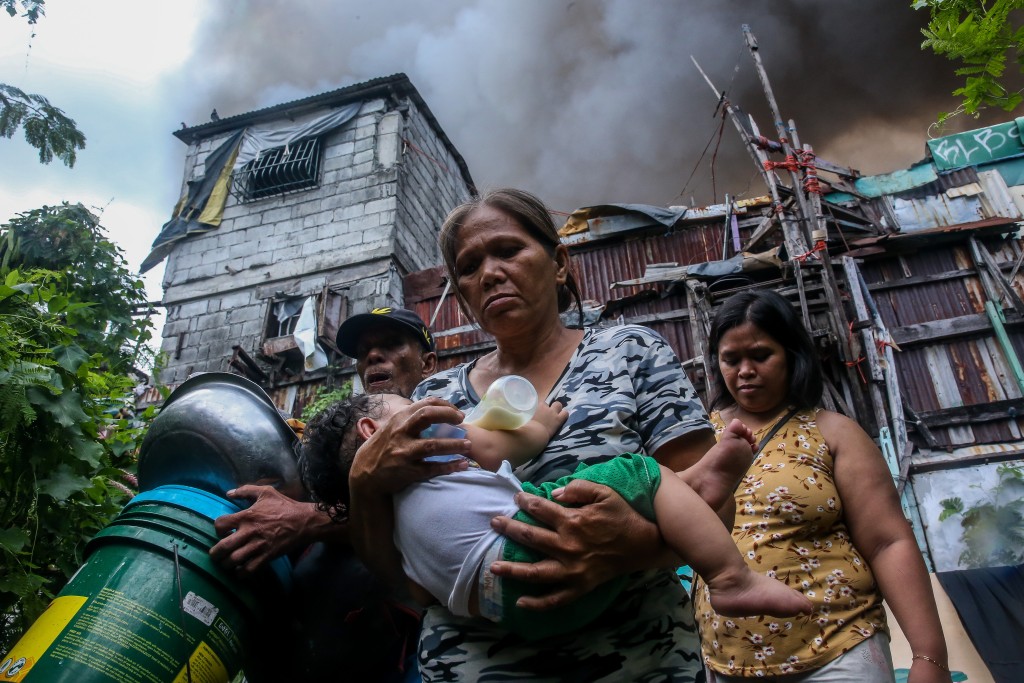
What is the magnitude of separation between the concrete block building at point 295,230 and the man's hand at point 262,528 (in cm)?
868

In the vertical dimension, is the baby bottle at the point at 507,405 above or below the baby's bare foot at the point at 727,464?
above

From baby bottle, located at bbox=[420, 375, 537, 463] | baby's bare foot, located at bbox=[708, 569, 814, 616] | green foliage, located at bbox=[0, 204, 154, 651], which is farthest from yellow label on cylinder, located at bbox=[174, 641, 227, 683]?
baby's bare foot, located at bbox=[708, 569, 814, 616]

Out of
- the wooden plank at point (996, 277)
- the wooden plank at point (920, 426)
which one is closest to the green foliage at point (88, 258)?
the wooden plank at point (920, 426)

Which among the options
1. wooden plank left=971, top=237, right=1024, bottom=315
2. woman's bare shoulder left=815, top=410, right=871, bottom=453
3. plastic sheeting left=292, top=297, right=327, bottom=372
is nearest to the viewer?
woman's bare shoulder left=815, top=410, right=871, bottom=453

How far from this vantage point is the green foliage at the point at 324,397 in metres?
9.02

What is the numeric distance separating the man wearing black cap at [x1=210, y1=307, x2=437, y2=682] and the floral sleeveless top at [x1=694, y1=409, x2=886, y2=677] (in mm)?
905

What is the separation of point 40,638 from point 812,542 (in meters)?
1.90

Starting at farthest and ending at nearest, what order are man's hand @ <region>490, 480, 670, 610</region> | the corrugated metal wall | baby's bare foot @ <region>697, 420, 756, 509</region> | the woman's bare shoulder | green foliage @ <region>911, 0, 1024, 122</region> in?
the corrugated metal wall → green foliage @ <region>911, 0, 1024, 122</region> → the woman's bare shoulder → baby's bare foot @ <region>697, 420, 756, 509</region> → man's hand @ <region>490, 480, 670, 610</region>

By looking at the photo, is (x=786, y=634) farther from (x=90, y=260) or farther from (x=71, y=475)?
(x=90, y=260)

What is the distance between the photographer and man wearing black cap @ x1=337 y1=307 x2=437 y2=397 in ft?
9.42

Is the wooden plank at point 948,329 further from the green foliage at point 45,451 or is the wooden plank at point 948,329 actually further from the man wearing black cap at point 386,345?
the green foliage at point 45,451

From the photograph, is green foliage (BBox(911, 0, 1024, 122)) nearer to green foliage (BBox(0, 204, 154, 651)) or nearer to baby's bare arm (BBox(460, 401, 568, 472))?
baby's bare arm (BBox(460, 401, 568, 472))

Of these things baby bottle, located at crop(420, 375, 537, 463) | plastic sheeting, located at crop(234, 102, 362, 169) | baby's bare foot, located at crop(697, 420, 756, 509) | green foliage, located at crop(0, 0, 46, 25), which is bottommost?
baby's bare foot, located at crop(697, 420, 756, 509)

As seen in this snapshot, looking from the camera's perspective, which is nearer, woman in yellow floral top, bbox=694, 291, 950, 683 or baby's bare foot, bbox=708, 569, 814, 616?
baby's bare foot, bbox=708, 569, 814, 616
